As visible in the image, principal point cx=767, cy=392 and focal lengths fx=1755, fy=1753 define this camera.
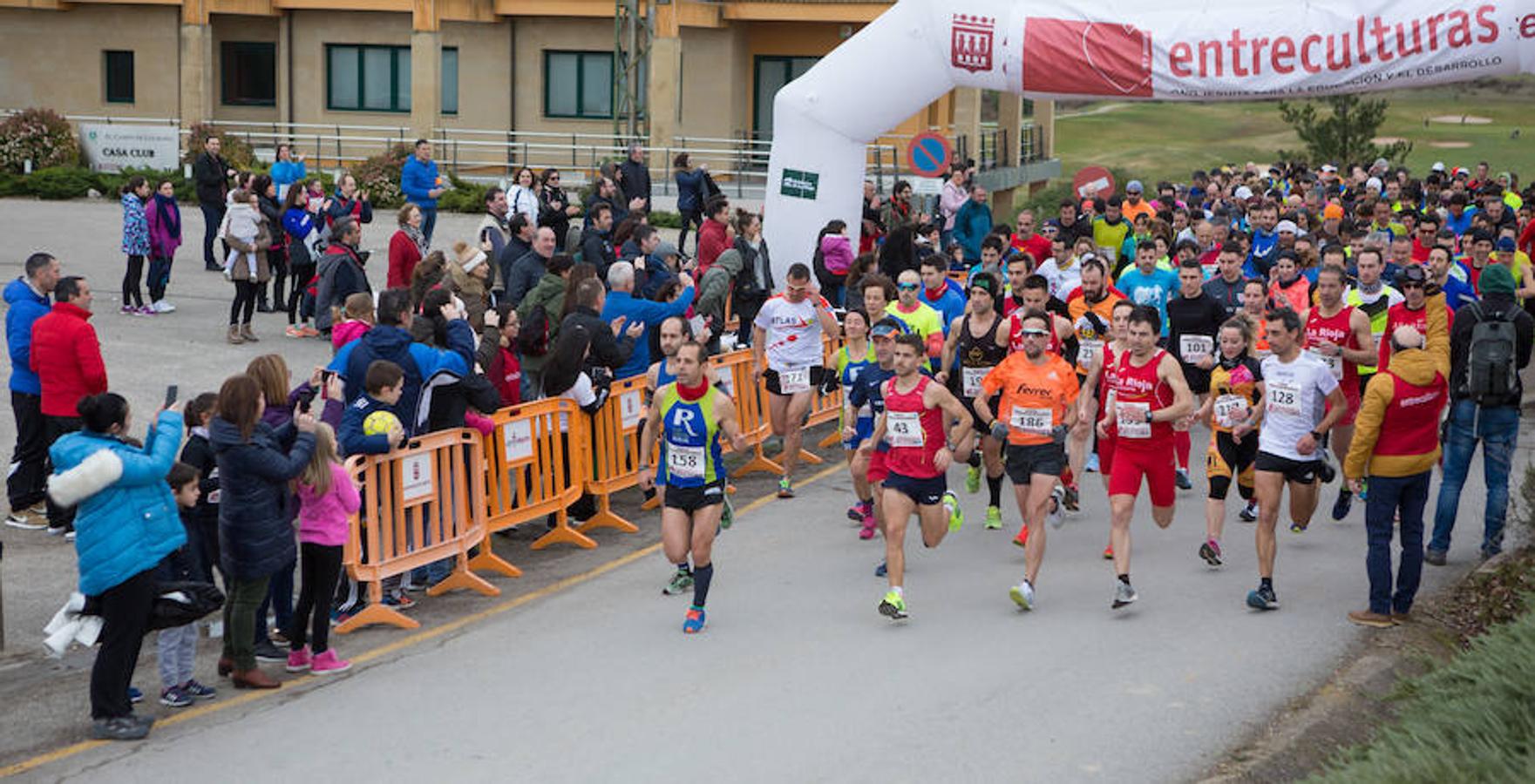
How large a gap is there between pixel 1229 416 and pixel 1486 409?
1718 millimetres

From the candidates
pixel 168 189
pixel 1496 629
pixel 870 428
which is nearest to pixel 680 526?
pixel 870 428

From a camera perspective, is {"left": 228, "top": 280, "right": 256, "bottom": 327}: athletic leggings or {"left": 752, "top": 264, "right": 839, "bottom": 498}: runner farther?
{"left": 228, "top": 280, "right": 256, "bottom": 327}: athletic leggings

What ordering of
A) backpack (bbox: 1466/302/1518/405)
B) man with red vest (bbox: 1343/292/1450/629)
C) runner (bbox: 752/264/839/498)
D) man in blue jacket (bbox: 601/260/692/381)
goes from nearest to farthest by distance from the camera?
man with red vest (bbox: 1343/292/1450/629)
backpack (bbox: 1466/302/1518/405)
man in blue jacket (bbox: 601/260/692/381)
runner (bbox: 752/264/839/498)

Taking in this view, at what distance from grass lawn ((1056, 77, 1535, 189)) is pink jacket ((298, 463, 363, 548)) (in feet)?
169

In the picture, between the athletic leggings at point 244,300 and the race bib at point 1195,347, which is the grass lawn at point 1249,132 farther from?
the race bib at point 1195,347

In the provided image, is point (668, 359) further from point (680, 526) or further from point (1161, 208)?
point (1161, 208)

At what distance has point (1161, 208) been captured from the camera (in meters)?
23.0

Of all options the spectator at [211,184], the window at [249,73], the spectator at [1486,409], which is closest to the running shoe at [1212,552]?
the spectator at [1486,409]

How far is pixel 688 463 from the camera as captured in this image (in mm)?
10773

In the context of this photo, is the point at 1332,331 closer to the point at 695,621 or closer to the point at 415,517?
the point at 695,621

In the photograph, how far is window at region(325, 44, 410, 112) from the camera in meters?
41.8

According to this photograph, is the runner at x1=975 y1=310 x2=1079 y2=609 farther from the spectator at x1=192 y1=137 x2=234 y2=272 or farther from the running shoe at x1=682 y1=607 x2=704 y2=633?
the spectator at x1=192 y1=137 x2=234 y2=272

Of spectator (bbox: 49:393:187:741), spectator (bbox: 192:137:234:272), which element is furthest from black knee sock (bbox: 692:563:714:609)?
spectator (bbox: 192:137:234:272)

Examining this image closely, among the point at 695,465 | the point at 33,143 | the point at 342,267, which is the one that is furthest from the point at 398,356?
the point at 33,143
